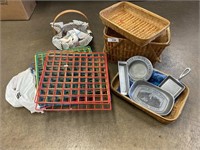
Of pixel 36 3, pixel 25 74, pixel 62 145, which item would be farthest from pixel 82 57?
pixel 36 3

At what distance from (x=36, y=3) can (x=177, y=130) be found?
192 cm

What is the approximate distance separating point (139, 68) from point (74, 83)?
46cm

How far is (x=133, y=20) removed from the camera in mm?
1311

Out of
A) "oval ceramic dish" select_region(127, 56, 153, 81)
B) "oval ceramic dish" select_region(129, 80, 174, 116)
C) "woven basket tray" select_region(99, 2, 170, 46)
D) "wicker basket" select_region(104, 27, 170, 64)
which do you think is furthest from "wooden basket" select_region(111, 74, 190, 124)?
"woven basket tray" select_region(99, 2, 170, 46)

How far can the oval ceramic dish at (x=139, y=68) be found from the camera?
1212 millimetres

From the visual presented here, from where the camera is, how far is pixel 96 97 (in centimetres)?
117

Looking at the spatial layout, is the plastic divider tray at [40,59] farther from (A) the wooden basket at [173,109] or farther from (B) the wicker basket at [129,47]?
(A) the wooden basket at [173,109]

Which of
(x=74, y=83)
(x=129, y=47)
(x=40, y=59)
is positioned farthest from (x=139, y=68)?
(x=40, y=59)

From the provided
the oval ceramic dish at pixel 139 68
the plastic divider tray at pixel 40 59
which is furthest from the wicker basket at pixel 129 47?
the plastic divider tray at pixel 40 59

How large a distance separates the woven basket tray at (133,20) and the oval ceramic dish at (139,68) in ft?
0.55

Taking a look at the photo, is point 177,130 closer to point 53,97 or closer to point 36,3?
point 53,97

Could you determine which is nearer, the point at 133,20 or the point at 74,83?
the point at 74,83

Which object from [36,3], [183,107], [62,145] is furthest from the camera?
[36,3]

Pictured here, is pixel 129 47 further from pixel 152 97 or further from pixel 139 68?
pixel 152 97
